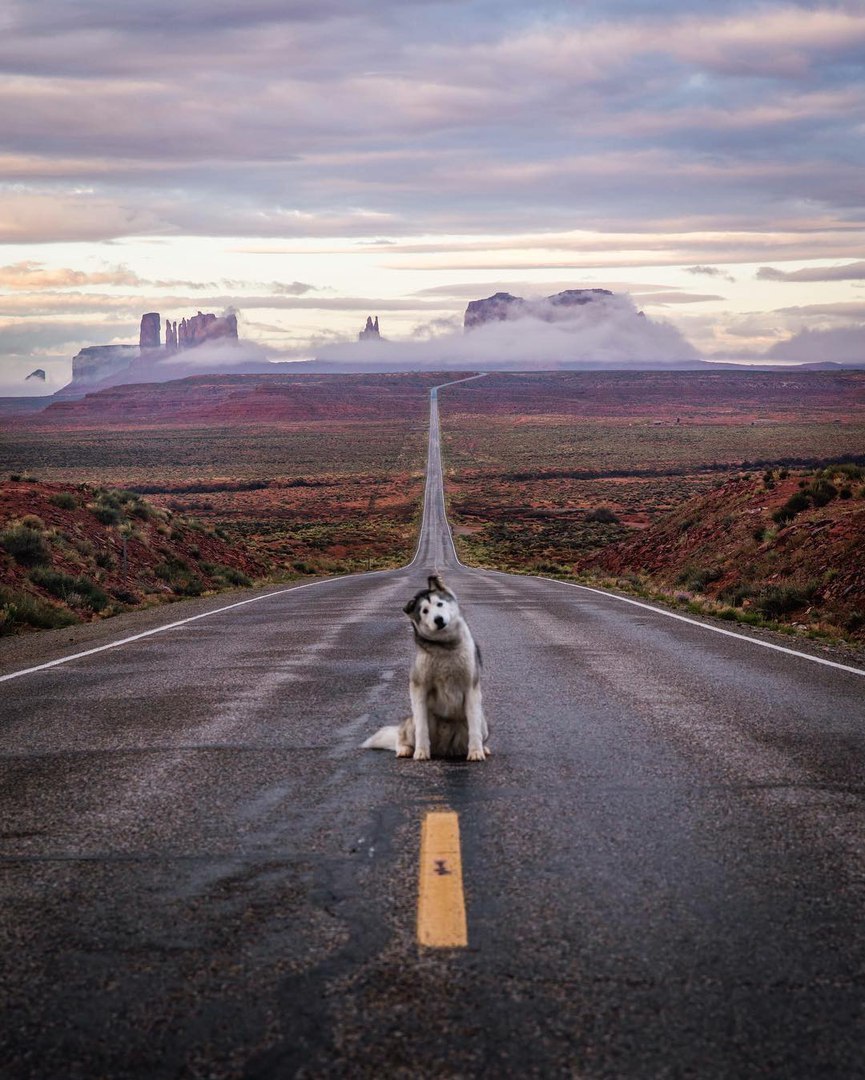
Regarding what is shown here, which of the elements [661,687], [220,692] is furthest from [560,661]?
[220,692]

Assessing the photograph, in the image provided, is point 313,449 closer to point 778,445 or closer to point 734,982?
point 778,445

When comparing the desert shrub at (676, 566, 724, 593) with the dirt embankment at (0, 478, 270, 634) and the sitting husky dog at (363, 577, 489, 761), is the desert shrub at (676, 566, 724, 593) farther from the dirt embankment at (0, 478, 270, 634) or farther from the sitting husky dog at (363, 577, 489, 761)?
the sitting husky dog at (363, 577, 489, 761)

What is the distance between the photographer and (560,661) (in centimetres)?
1180

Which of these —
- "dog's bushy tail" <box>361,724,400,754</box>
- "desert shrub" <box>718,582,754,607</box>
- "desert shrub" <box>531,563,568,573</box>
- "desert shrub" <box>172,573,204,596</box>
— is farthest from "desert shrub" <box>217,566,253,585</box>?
"dog's bushy tail" <box>361,724,400,754</box>

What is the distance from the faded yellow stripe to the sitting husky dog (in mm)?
1050

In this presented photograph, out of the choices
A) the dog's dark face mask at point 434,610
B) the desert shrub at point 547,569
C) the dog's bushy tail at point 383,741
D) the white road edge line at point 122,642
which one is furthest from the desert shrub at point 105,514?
the dog's dark face mask at point 434,610

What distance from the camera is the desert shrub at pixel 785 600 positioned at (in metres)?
19.5

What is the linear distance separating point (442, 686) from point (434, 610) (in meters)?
0.58

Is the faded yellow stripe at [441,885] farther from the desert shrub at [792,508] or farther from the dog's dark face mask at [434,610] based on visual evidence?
the desert shrub at [792,508]

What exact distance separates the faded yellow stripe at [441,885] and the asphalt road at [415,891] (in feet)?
0.19

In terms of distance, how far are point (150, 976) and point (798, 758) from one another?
4526 mm

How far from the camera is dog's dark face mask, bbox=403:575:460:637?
6.15 meters

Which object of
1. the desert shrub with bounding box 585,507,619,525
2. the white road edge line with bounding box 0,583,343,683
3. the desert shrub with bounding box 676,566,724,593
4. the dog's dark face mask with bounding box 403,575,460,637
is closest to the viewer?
the dog's dark face mask with bounding box 403,575,460,637

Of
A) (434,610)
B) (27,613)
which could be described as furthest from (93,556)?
(434,610)
